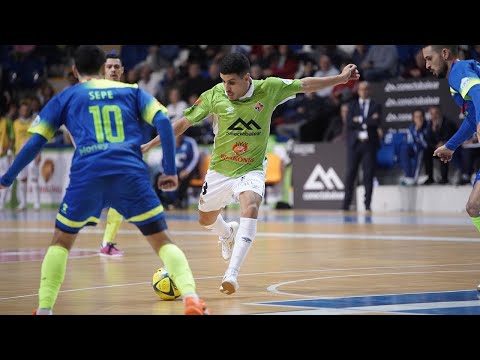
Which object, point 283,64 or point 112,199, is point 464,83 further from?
point 283,64

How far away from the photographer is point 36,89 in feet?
100

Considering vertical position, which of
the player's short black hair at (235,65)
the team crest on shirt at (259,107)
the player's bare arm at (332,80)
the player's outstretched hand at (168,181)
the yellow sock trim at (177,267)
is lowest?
the yellow sock trim at (177,267)

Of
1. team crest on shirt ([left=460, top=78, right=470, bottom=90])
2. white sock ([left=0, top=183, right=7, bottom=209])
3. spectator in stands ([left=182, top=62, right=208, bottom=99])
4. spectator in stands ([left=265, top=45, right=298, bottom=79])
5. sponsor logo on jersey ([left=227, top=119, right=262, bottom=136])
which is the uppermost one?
spectator in stands ([left=265, top=45, right=298, bottom=79])

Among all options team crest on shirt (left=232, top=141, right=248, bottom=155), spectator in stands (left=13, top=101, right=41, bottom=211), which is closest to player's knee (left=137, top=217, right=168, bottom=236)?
team crest on shirt (left=232, top=141, right=248, bottom=155)

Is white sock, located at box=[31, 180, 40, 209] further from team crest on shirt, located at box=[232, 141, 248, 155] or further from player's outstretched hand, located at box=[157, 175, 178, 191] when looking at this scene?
player's outstretched hand, located at box=[157, 175, 178, 191]

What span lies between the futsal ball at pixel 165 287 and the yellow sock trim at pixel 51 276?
1.58 metres

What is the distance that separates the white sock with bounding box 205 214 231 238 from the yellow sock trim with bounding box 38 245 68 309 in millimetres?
3764

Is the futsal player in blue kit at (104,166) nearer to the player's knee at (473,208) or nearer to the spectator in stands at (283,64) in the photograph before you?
the player's knee at (473,208)

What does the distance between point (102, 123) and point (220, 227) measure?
398cm

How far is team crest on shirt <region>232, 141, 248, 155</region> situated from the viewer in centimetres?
948

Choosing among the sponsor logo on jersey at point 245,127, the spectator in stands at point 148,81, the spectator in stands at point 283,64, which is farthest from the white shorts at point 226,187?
the spectator in stands at point 148,81

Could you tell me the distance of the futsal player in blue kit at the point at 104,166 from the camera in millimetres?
6676

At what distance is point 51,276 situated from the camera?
672 centimetres

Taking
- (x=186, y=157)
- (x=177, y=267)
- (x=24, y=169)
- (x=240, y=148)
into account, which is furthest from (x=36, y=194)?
(x=177, y=267)
